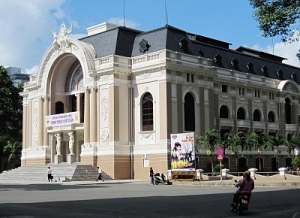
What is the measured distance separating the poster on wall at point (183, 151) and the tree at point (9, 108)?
35.9 metres

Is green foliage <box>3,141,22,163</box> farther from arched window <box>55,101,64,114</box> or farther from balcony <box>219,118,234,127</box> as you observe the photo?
balcony <box>219,118,234,127</box>

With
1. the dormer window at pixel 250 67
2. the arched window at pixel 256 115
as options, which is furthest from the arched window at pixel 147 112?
the dormer window at pixel 250 67

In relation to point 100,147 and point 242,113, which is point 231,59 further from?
point 100,147

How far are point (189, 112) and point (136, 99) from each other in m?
6.11

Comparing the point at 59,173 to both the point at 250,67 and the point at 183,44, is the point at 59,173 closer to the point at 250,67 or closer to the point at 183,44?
the point at 183,44

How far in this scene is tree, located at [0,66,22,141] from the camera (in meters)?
74.9

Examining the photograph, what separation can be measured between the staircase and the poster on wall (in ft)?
35.5

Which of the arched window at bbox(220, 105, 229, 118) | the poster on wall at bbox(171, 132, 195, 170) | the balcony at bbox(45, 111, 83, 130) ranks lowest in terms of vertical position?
the poster on wall at bbox(171, 132, 195, 170)

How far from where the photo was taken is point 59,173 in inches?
2048

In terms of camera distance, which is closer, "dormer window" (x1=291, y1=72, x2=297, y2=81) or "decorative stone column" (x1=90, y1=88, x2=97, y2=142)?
"decorative stone column" (x1=90, y1=88, x2=97, y2=142)

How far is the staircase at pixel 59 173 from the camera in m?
50.1

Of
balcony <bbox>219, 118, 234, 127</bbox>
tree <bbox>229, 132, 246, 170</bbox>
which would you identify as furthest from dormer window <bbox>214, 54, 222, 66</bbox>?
tree <bbox>229, 132, 246, 170</bbox>

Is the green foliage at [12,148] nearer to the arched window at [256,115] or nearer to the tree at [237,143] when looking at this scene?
the tree at [237,143]

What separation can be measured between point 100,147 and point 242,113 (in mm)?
21016
